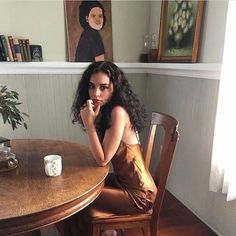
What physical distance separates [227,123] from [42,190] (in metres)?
1.10

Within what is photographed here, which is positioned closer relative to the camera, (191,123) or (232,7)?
(232,7)

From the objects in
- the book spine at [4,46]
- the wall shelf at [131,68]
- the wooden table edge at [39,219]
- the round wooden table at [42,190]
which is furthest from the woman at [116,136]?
the book spine at [4,46]

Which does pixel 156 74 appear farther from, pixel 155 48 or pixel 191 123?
pixel 191 123

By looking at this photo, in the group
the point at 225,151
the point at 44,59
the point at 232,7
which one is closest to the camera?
the point at 232,7

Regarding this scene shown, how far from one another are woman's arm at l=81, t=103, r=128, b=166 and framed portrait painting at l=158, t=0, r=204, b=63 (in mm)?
962

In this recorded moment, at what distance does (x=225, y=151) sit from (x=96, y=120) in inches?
31.4

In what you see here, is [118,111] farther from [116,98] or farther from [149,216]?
[149,216]

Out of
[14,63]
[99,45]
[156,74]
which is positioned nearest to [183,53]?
[156,74]

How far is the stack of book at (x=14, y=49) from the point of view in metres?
1.97

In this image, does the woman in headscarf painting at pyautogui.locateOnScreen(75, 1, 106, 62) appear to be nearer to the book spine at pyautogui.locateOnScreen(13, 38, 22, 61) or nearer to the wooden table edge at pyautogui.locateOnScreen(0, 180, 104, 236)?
the book spine at pyautogui.locateOnScreen(13, 38, 22, 61)

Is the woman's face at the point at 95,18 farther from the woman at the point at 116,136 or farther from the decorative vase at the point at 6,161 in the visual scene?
the decorative vase at the point at 6,161

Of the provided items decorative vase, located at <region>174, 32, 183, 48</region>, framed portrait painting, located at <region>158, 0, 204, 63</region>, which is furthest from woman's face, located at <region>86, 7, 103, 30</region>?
decorative vase, located at <region>174, 32, 183, 48</region>

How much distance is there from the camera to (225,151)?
4.93 feet

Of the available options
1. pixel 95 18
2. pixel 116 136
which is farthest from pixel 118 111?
pixel 95 18
